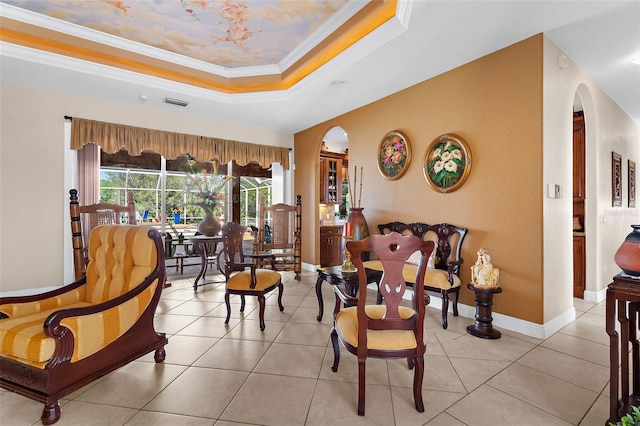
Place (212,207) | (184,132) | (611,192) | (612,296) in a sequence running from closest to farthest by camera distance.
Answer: (612,296)
(611,192)
(212,207)
(184,132)

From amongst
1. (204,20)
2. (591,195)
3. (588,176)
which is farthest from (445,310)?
(204,20)

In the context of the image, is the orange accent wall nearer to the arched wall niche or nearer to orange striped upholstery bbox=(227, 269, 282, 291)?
the arched wall niche

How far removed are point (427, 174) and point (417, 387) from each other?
254 centimetres

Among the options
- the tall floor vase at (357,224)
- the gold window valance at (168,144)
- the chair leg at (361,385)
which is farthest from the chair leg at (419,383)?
the gold window valance at (168,144)

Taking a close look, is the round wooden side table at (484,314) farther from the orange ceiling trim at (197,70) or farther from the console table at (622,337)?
the orange ceiling trim at (197,70)

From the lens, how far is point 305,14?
298 cm

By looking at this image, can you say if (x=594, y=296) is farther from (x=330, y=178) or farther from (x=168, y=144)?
(x=168, y=144)

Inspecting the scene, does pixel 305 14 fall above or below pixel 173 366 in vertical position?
above

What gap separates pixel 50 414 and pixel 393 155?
3.94 m

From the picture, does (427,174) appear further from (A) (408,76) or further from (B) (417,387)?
(B) (417,387)

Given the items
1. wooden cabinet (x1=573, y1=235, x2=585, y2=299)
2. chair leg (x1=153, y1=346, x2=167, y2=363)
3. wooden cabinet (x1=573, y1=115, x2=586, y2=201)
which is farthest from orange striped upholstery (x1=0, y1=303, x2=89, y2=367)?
wooden cabinet (x1=573, y1=115, x2=586, y2=201)

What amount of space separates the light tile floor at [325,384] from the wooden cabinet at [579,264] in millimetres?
1229

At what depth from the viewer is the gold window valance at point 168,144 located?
4219mm

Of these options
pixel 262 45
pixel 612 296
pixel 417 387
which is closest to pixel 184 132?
pixel 262 45
